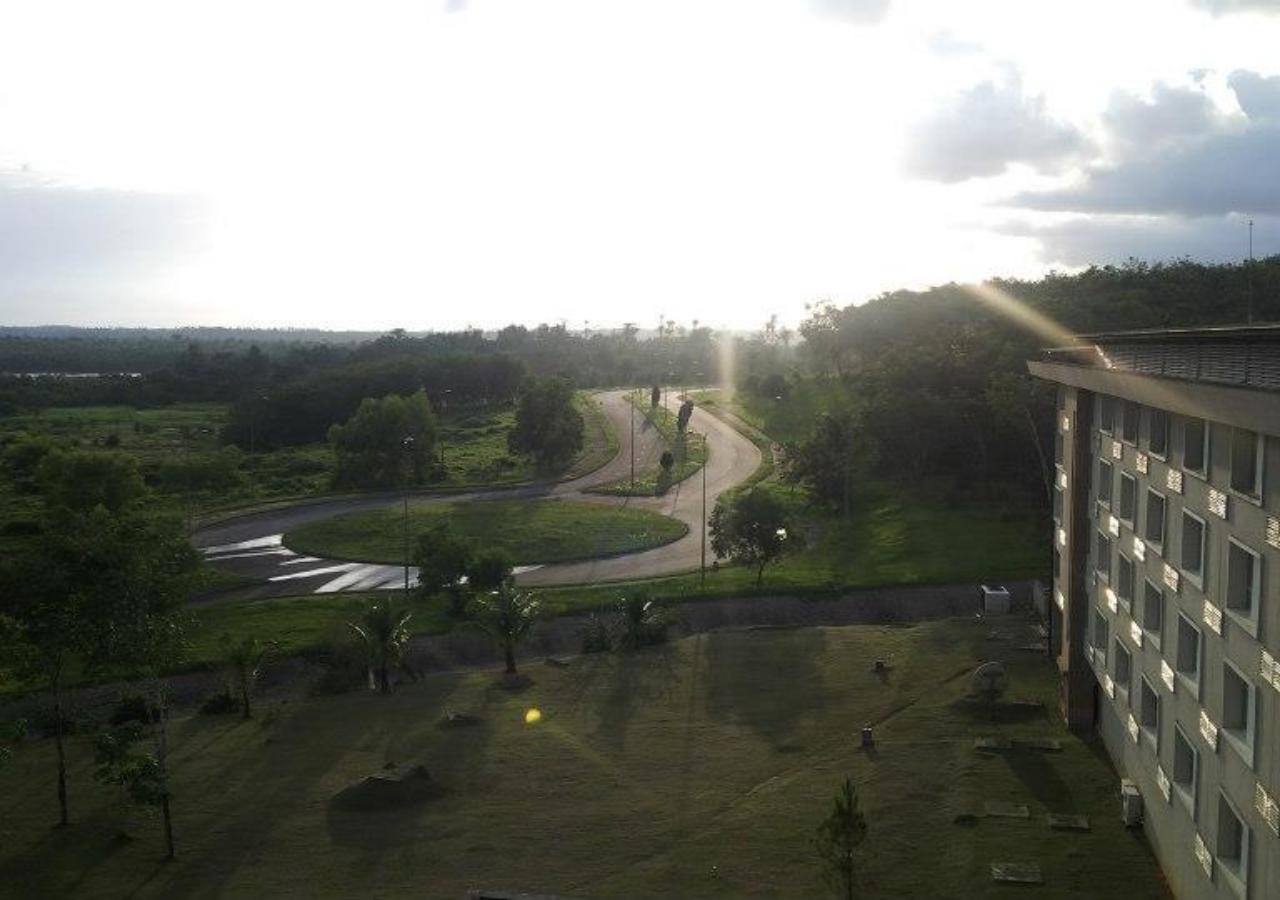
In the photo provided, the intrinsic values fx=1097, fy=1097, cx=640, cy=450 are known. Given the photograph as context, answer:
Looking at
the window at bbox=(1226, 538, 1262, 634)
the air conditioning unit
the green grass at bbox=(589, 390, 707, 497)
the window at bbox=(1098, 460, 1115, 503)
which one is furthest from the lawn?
the green grass at bbox=(589, 390, 707, 497)

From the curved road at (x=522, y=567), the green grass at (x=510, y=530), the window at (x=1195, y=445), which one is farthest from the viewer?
the green grass at (x=510, y=530)

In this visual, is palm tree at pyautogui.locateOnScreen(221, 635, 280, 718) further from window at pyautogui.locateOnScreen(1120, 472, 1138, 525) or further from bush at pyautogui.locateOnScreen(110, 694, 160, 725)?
window at pyautogui.locateOnScreen(1120, 472, 1138, 525)

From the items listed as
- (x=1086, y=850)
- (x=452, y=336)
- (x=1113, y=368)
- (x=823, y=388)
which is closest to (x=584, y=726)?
(x=1086, y=850)

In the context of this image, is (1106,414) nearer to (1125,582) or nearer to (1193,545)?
(1125,582)

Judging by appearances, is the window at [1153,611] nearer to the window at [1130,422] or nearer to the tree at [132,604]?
the window at [1130,422]

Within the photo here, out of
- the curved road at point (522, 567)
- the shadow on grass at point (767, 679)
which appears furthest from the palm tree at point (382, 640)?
the curved road at point (522, 567)

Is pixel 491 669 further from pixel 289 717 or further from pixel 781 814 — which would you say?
pixel 781 814
